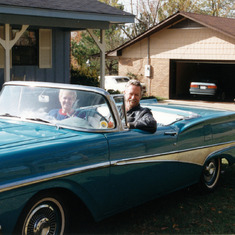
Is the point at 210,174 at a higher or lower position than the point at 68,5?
lower

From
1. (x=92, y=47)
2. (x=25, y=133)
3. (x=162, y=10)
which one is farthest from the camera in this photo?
(x=162, y=10)

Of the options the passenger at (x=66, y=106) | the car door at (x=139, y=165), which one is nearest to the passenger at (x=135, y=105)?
the car door at (x=139, y=165)

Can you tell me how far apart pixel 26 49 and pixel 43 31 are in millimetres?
1015

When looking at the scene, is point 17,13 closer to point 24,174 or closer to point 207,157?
point 207,157

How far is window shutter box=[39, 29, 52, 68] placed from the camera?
1778cm

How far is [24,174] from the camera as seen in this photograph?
3.54m

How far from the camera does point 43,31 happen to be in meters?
17.8

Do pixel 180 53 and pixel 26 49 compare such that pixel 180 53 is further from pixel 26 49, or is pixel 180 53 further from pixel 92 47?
pixel 92 47

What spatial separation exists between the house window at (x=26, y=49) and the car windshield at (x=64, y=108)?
41.7 feet

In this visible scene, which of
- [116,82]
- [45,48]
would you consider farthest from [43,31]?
[116,82]

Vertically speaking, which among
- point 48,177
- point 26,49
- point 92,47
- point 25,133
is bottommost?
point 48,177

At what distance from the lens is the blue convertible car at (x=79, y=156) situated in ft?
11.9

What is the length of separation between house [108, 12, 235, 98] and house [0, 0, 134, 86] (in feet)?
25.1

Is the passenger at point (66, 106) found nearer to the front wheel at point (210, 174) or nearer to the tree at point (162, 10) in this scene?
the front wheel at point (210, 174)
